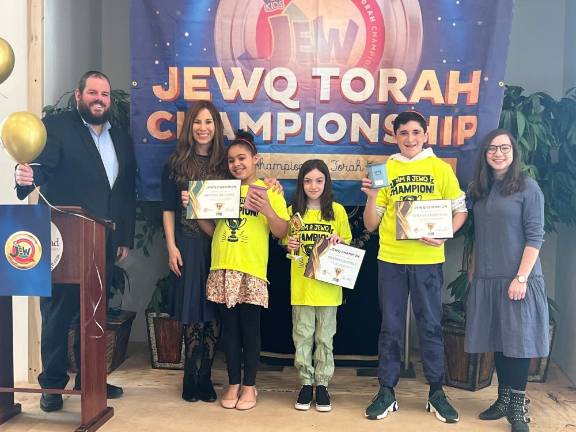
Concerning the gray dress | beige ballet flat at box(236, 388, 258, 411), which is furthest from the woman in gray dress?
beige ballet flat at box(236, 388, 258, 411)

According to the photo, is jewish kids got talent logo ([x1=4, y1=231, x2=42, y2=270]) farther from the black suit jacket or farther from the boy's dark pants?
the boy's dark pants

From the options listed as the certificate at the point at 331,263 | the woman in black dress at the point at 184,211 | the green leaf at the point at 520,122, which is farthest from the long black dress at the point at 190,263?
the green leaf at the point at 520,122

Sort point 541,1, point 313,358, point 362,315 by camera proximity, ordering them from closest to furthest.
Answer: point 313,358 → point 362,315 → point 541,1

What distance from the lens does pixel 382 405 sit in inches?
114

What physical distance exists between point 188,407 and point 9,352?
2.87 ft

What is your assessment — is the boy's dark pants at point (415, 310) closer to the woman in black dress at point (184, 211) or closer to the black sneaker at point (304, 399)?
the black sneaker at point (304, 399)

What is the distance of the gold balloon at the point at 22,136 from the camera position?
242cm

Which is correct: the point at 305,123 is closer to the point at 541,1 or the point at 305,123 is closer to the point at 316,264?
the point at 316,264

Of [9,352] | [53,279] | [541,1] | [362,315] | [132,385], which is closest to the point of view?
[53,279]

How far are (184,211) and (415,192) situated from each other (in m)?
1.11

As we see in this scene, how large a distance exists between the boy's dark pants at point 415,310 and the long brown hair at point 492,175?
40cm

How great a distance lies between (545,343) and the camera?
270cm

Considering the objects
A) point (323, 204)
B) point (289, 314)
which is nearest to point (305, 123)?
point (323, 204)

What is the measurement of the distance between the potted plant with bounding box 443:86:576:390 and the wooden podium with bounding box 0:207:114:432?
184 cm
